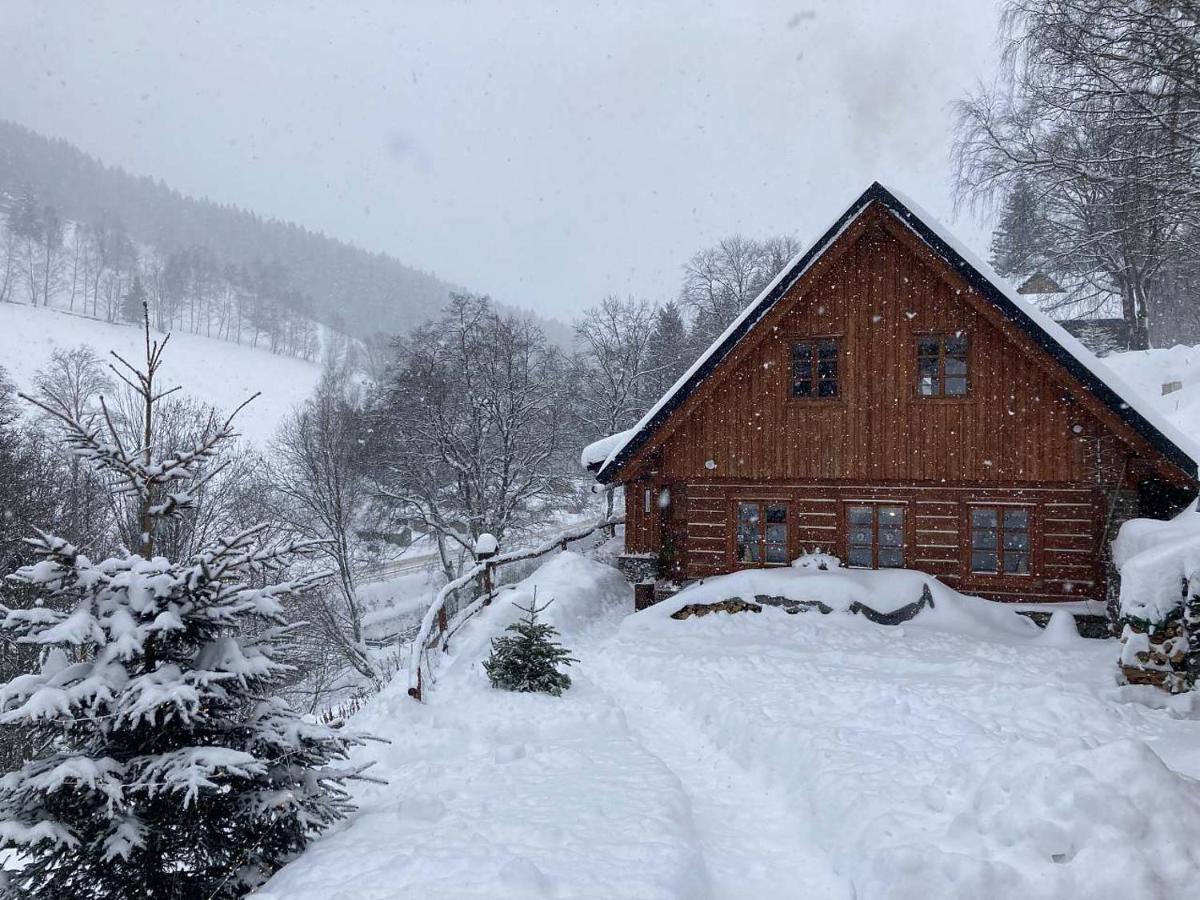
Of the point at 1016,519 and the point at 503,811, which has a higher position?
the point at 1016,519

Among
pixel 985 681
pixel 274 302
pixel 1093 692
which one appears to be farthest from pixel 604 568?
pixel 274 302

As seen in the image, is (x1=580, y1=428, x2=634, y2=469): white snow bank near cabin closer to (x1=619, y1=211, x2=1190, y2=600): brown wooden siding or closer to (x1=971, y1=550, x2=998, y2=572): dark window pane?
(x1=619, y1=211, x2=1190, y2=600): brown wooden siding

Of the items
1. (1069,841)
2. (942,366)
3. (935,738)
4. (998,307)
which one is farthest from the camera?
(942,366)

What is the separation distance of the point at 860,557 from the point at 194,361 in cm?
7974

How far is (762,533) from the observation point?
1488 cm

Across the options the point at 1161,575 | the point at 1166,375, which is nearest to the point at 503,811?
the point at 1161,575

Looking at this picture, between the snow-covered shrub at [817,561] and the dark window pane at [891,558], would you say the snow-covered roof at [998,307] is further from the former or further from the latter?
the dark window pane at [891,558]

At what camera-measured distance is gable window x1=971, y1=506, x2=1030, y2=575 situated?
1348 cm

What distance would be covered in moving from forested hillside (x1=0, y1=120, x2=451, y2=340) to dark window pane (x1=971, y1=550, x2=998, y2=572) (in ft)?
315

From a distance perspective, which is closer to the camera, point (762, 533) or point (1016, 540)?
point (1016, 540)

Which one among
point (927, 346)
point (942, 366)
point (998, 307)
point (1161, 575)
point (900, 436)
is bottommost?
point (1161, 575)

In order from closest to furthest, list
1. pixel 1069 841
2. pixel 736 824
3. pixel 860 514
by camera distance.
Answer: pixel 1069 841 → pixel 736 824 → pixel 860 514

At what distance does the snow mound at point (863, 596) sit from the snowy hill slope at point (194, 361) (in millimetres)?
46892

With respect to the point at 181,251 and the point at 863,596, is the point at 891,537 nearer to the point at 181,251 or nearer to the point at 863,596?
the point at 863,596
